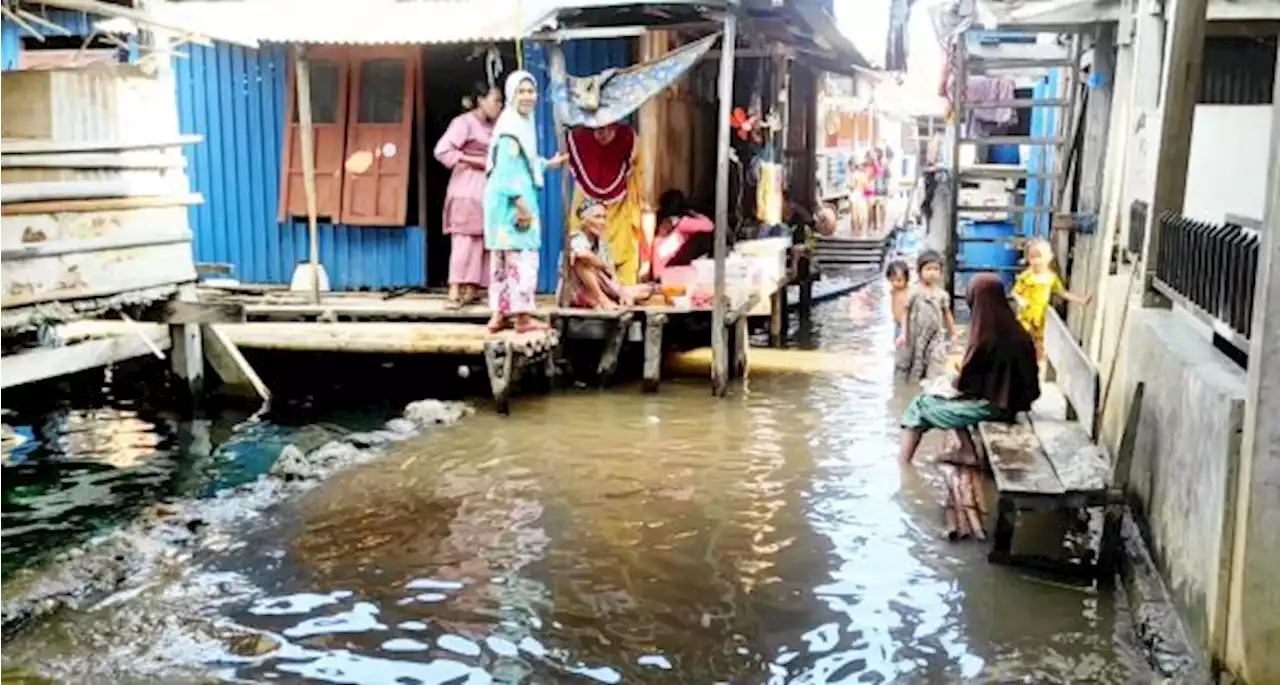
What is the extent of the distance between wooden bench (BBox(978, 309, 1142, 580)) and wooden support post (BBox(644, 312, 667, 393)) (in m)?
4.38

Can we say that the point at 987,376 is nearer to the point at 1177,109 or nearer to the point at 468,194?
the point at 1177,109

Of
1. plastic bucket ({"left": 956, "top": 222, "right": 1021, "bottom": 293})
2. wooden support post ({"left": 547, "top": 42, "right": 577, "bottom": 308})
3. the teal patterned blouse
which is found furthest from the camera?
plastic bucket ({"left": 956, "top": 222, "right": 1021, "bottom": 293})

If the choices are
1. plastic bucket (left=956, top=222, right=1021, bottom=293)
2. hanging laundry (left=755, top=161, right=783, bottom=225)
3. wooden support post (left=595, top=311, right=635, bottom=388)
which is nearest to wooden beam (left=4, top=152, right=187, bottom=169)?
wooden support post (left=595, top=311, right=635, bottom=388)

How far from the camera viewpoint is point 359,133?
1378cm

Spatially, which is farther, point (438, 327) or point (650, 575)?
point (438, 327)

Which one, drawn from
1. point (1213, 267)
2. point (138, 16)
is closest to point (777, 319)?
point (138, 16)

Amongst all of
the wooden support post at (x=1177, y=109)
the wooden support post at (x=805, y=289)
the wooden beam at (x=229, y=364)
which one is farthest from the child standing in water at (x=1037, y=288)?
the wooden beam at (x=229, y=364)

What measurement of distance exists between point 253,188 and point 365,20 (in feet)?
10.2

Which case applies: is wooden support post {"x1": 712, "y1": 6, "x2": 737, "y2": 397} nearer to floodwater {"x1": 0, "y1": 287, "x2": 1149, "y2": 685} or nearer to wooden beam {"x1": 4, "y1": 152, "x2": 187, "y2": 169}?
floodwater {"x1": 0, "y1": 287, "x2": 1149, "y2": 685}

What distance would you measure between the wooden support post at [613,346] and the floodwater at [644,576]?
186 centimetres

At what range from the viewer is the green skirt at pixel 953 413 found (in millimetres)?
8055

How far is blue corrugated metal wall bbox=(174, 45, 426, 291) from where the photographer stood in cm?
1417

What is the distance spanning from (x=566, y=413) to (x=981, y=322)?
4.50m

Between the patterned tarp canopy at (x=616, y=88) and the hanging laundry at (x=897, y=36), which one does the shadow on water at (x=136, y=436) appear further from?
the hanging laundry at (x=897, y=36)
